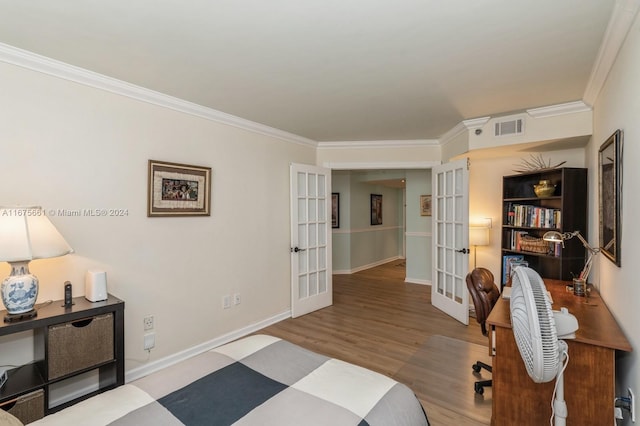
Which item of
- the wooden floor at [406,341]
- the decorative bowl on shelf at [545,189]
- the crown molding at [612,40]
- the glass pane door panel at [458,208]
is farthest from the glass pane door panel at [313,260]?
the crown molding at [612,40]

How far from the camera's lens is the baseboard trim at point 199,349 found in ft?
8.59

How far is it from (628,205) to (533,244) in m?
1.91

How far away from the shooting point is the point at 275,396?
1.28m

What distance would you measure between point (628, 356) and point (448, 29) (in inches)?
78.8

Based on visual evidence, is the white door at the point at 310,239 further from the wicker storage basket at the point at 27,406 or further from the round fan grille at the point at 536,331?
the round fan grille at the point at 536,331

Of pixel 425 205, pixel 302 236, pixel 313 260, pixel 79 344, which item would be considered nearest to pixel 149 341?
pixel 79 344

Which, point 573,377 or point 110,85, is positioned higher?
point 110,85

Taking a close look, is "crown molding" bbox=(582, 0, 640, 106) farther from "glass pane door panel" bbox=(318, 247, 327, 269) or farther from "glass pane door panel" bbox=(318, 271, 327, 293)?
"glass pane door panel" bbox=(318, 271, 327, 293)

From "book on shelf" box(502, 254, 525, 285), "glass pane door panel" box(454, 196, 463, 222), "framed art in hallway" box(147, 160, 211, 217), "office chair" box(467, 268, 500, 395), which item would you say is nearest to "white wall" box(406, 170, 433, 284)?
"glass pane door panel" box(454, 196, 463, 222)

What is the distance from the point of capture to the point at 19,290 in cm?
182

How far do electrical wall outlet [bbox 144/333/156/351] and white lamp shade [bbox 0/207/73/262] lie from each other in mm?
1092

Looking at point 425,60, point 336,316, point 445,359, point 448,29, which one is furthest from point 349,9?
point 336,316

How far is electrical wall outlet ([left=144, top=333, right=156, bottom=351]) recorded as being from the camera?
2678 millimetres

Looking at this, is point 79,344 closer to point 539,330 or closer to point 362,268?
point 539,330
